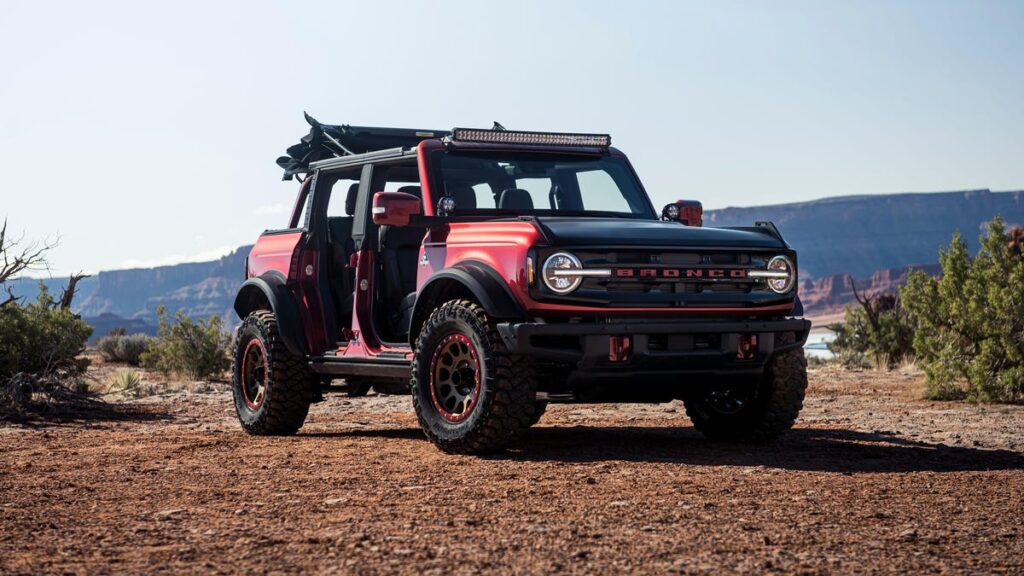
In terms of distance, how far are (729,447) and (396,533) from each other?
3.95 metres

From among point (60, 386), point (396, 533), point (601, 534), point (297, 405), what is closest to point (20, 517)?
point (396, 533)

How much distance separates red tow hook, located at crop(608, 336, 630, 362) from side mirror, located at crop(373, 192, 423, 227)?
5.53 ft

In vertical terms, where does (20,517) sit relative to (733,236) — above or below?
below

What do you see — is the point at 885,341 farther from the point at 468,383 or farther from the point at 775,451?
the point at 468,383

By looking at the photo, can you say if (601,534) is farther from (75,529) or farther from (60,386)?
(60,386)

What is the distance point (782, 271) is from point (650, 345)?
1.23 m

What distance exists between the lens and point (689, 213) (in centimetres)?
973

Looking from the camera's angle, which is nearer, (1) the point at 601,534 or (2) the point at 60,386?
(1) the point at 601,534

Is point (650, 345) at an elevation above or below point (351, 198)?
below

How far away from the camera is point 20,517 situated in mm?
6117

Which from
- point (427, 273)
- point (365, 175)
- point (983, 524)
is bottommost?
point (983, 524)

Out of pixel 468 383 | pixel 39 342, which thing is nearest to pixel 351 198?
pixel 468 383

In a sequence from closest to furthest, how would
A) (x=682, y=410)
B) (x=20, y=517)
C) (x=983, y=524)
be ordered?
1. (x=983, y=524)
2. (x=20, y=517)
3. (x=682, y=410)

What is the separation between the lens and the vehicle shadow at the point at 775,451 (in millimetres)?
7875
